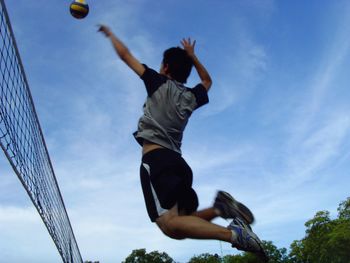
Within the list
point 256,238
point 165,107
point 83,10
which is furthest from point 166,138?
point 83,10

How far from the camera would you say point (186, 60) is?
18.4ft

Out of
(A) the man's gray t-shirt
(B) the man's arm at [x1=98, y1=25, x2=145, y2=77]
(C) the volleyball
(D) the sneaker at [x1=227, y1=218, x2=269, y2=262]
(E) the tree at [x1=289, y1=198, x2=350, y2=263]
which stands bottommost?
(D) the sneaker at [x1=227, y1=218, x2=269, y2=262]

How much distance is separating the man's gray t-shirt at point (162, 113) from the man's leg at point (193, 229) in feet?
3.27

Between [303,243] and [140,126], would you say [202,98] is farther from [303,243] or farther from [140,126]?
[303,243]

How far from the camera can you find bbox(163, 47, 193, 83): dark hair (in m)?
5.48

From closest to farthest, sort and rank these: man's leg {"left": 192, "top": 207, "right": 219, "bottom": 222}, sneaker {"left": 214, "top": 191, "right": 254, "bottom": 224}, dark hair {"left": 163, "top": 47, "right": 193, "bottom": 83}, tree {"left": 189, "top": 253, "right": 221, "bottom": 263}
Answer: sneaker {"left": 214, "top": 191, "right": 254, "bottom": 224}, man's leg {"left": 192, "top": 207, "right": 219, "bottom": 222}, dark hair {"left": 163, "top": 47, "right": 193, "bottom": 83}, tree {"left": 189, "top": 253, "right": 221, "bottom": 263}

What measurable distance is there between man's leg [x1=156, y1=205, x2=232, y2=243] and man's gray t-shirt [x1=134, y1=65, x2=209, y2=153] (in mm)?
996

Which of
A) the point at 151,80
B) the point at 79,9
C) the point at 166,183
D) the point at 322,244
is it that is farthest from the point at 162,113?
the point at 322,244

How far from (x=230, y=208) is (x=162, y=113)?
1.34 m

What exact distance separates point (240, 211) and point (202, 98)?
5.17 feet

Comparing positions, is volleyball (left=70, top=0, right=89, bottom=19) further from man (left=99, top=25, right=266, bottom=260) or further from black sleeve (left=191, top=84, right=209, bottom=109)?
black sleeve (left=191, top=84, right=209, bottom=109)

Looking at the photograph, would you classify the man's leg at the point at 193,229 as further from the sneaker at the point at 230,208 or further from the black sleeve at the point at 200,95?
the black sleeve at the point at 200,95

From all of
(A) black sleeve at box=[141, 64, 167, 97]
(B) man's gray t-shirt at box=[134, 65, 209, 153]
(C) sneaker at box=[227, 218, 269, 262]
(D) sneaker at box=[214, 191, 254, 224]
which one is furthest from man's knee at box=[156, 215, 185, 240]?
(A) black sleeve at box=[141, 64, 167, 97]

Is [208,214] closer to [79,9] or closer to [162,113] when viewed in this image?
[162,113]
